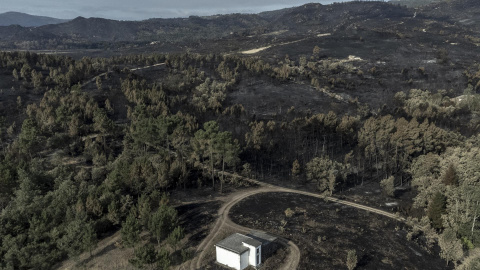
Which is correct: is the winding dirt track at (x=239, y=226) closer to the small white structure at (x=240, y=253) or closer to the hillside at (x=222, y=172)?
the hillside at (x=222, y=172)

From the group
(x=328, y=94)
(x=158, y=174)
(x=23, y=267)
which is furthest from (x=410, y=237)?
(x=328, y=94)

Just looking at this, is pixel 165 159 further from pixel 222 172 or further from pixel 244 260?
pixel 244 260

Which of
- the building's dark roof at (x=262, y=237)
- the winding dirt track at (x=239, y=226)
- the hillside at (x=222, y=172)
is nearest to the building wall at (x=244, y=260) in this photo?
the hillside at (x=222, y=172)

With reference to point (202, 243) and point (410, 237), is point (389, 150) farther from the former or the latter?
point (202, 243)

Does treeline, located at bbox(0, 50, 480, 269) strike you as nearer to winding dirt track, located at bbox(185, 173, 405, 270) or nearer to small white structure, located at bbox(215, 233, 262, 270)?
winding dirt track, located at bbox(185, 173, 405, 270)

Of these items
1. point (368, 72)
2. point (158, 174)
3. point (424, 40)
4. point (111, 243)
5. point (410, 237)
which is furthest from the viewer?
point (424, 40)

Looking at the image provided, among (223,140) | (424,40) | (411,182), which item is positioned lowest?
(411,182)

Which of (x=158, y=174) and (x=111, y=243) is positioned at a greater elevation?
(x=158, y=174)
